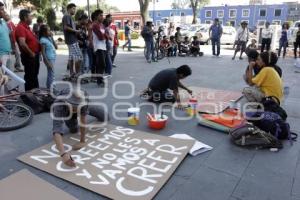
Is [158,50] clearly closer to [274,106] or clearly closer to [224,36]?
[274,106]

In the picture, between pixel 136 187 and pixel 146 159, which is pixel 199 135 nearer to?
pixel 146 159

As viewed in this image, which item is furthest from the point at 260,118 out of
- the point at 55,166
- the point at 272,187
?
the point at 55,166

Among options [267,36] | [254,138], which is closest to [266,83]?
[254,138]

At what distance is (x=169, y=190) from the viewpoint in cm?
259

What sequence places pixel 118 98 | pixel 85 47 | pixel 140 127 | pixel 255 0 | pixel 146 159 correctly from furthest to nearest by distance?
1. pixel 255 0
2. pixel 85 47
3. pixel 118 98
4. pixel 140 127
5. pixel 146 159

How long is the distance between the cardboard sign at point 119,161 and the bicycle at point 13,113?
85 centimetres

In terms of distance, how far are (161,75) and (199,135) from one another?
62.0 inches

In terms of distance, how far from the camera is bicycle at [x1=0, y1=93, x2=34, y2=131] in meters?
3.96

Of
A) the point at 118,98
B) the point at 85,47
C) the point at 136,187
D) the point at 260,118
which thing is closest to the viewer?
the point at 136,187

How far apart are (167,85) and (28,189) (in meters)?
3.03

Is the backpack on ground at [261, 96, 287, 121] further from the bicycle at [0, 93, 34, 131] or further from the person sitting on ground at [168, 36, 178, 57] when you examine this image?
the person sitting on ground at [168, 36, 178, 57]

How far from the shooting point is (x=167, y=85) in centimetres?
503

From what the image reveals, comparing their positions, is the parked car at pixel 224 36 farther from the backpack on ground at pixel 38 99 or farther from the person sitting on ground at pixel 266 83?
the backpack on ground at pixel 38 99

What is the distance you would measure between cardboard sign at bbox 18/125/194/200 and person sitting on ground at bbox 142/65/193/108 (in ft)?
4.27
